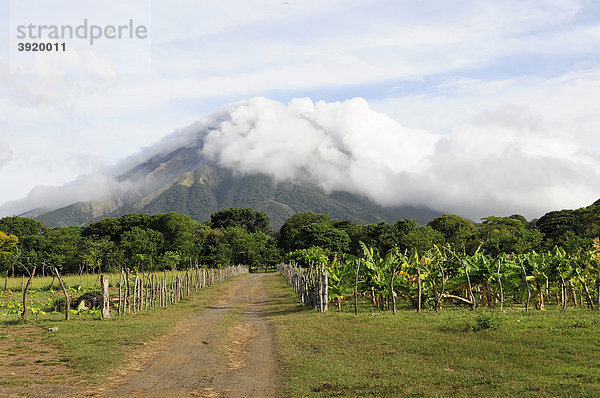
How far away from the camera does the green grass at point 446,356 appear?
7762 millimetres

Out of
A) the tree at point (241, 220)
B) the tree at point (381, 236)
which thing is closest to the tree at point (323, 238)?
the tree at point (381, 236)

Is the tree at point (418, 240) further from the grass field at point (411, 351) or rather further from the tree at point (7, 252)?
the grass field at point (411, 351)

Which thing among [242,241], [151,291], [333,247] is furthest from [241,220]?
[151,291]

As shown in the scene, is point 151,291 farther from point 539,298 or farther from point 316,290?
point 539,298

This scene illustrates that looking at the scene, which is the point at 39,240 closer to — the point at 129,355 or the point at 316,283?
the point at 316,283

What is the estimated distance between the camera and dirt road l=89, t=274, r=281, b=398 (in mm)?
8305

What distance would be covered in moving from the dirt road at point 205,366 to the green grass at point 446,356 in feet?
1.78

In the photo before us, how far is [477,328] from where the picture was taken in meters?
12.4

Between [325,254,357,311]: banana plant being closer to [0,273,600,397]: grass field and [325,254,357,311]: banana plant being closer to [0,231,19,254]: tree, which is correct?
[0,273,600,397]: grass field

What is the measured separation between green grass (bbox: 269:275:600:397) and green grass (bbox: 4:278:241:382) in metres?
3.94

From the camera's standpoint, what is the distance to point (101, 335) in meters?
14.0

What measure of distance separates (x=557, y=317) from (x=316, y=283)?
9.51 metres

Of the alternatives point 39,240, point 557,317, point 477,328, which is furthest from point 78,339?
point 39,240

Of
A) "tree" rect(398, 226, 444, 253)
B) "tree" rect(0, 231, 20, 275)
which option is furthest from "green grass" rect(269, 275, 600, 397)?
"tree" rect(398, 226, 444, 253)
